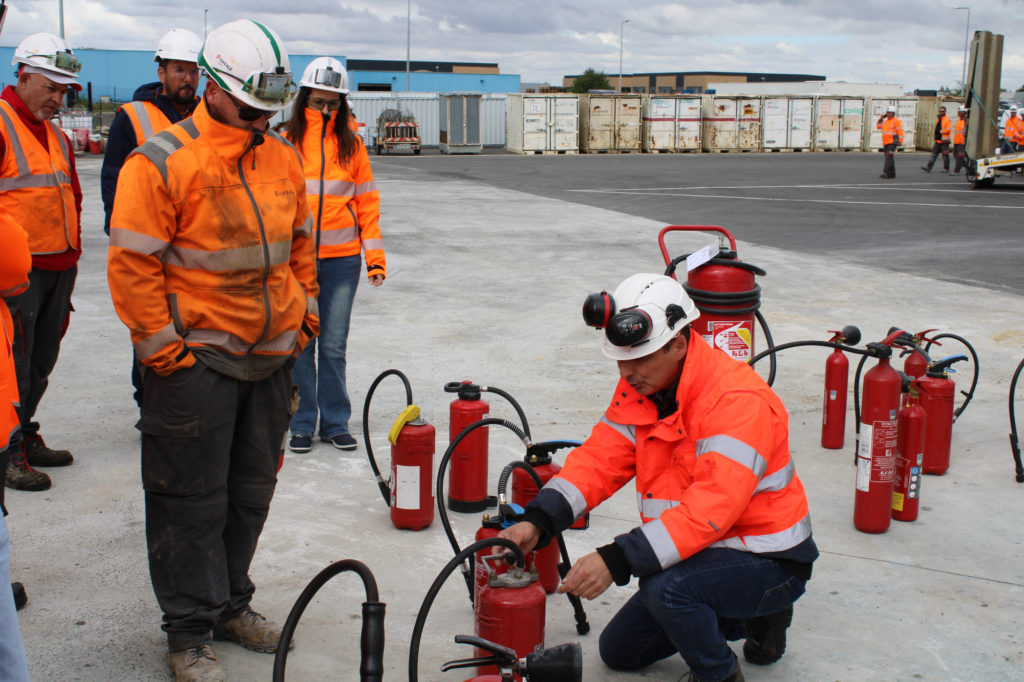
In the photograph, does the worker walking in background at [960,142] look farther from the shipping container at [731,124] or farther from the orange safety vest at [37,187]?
the orange safety vest at [37,187]

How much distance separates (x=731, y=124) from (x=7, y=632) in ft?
127

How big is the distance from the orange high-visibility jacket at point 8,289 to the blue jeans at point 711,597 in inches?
72.3

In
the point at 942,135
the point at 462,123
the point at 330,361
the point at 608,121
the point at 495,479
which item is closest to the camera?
Result: the point at 495,479

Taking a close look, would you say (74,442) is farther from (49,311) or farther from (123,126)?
(123,126)

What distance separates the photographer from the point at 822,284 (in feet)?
32.4

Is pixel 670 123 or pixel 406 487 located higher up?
pixel 670 123

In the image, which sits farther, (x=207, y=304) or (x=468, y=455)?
(x=468, y=455)

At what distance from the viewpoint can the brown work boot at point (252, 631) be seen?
332 cm

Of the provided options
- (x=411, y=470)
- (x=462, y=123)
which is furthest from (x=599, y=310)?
(x=462, y=123)

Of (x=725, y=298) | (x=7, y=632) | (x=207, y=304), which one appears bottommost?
(x=7, y=632)

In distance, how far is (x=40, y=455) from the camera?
490cm

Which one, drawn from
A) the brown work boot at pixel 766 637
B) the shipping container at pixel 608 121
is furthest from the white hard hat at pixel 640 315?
the shipping container at pixel 608 121

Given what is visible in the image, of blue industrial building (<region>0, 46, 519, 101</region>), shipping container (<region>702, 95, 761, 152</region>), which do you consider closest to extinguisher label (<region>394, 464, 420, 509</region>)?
shipping container (<region>702, 95, 761, 152</region>)

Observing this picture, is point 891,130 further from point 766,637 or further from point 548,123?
point 766,637
